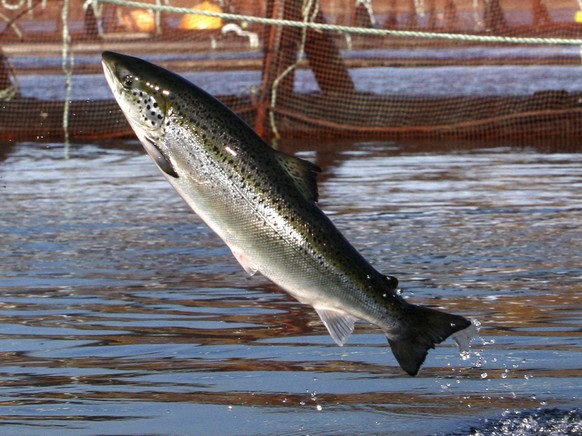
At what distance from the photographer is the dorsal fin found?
5.15 m

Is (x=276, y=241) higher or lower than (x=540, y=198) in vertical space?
higher

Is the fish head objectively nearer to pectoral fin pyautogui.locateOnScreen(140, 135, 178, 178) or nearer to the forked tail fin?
pectoral fin pyautogui.locateOnScreen(140, 135, 178, 178)

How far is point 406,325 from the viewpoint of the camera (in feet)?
17.4

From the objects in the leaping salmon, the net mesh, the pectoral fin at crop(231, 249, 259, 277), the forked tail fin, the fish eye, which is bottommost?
the net mesh

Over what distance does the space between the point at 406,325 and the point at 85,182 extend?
1011cm

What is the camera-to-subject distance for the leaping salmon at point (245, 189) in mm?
5070

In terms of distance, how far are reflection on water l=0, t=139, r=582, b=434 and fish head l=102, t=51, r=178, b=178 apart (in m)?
1.52

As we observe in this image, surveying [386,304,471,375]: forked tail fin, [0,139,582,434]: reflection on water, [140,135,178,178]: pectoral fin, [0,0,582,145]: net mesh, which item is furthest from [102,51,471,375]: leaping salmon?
[0,0,582,145]: net mesh

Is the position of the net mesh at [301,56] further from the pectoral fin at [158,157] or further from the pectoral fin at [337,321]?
the pectoral fin at [158,157]

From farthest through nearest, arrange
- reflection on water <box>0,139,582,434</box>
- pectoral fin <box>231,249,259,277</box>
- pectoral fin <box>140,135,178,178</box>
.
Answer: reflection on water <box>0,139,582,434</box>, pectoral fin <box>231,249,259,277</box>, pectoral fin <box>140,135,178,178</box>

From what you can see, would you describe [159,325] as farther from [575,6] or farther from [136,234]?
[575,6]

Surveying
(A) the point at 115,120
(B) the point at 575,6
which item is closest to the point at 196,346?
(A) the point at 115,120

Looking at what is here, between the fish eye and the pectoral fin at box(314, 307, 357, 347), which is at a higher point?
the fish eye

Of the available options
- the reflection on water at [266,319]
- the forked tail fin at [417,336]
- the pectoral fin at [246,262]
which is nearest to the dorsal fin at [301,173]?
the pectoral fin at [246,262]
